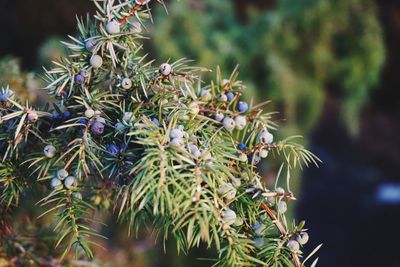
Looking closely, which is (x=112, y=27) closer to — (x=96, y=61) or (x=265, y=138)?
(x=96, y=61)

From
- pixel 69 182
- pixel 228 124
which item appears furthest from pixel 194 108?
pixel 69 182

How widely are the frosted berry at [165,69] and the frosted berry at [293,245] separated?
21 centimetres

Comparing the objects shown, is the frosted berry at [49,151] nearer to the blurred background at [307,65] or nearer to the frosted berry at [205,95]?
the frosted berry at [205,95]

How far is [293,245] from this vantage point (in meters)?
0.42

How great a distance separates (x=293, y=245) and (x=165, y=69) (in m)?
0.22

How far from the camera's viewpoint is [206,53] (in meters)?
1.72

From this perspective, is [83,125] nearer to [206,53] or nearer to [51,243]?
[51,243]

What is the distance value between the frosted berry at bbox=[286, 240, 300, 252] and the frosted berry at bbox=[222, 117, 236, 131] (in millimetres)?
139

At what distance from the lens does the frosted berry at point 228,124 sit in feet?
1.62

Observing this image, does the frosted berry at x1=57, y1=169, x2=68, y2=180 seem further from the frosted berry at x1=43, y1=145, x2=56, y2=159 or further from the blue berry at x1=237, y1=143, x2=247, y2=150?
the blue berry at x1=237, y1=143, x2=247, y2=150

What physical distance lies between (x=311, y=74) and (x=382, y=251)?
1.01m

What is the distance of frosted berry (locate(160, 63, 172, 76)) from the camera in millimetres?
473

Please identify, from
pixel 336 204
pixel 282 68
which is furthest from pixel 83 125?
pixel 336 204

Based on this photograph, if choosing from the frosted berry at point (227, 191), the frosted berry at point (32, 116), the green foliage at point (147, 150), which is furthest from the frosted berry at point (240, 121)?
the frosted berry at point (32, 116)
